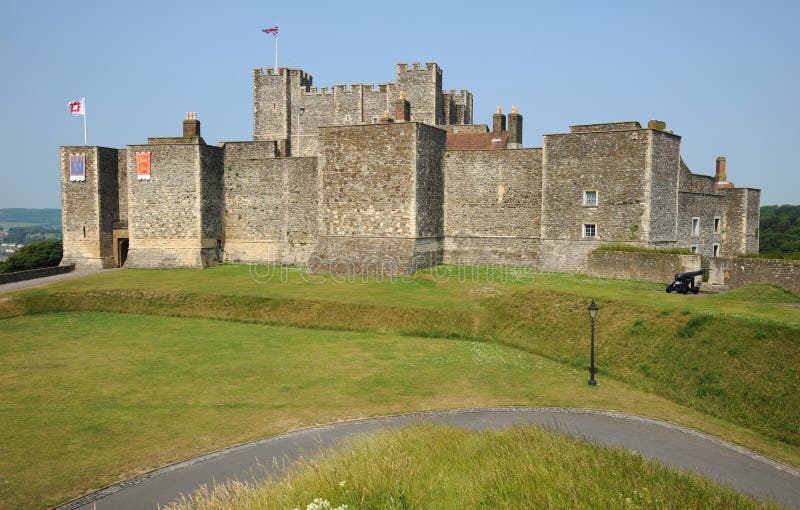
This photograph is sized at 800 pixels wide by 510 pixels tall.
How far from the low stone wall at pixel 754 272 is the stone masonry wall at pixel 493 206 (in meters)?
9.49

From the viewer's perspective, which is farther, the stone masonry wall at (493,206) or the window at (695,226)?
the window at (695,226)

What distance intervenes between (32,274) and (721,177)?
150 ft

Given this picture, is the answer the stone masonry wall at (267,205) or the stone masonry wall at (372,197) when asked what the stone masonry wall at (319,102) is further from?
the stone masonry wall at (372,197)

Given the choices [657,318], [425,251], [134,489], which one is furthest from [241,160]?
[134,489]

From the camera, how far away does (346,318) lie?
27.2 metres

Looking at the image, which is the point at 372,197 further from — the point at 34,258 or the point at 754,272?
the point at 34,258

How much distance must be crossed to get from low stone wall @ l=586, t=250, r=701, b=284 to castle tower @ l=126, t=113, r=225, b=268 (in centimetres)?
2440

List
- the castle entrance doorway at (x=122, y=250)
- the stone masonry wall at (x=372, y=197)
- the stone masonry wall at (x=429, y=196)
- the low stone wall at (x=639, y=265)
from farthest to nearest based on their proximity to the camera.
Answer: the castle entrance doorway at (x=122, y=250) → the stone masonry wall at (x=429, y=196) → the stone masonry wall at (x=372, y=197) → the low stone wall at (x=639, y=265)

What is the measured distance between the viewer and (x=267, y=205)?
41.4 m

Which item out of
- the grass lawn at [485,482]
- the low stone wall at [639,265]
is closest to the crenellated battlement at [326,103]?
the low stone wall at [639,265]

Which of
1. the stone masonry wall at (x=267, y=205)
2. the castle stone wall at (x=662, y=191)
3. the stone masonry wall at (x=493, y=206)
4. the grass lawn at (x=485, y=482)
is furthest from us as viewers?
the stone masonry wall at (x=267, y=205)

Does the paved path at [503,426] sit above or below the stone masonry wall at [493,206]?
below

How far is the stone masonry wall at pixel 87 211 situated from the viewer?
42.6 meters

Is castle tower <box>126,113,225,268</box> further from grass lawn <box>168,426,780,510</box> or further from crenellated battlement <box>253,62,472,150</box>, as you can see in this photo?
grass lawn <box>168,426,780,510</box>
